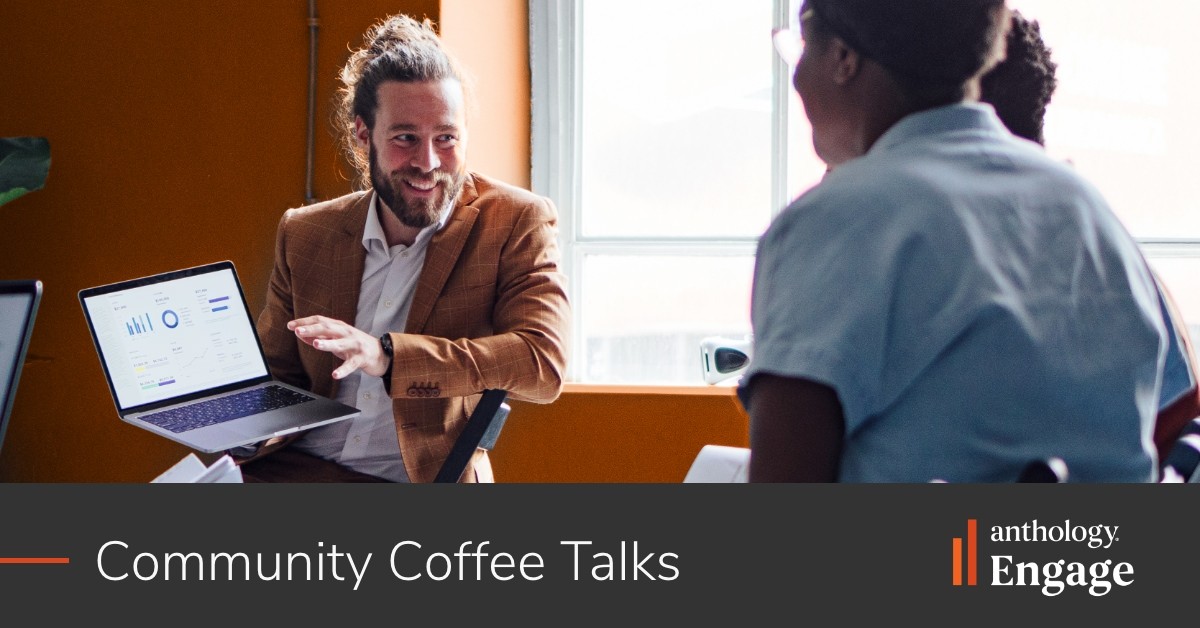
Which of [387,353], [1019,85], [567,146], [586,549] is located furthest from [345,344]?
[567,146]

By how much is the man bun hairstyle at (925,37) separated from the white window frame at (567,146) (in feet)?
8.99

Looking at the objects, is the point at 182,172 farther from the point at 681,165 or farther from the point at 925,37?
the point at 925,37

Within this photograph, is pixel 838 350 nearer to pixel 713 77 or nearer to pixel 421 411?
pixel 421 411

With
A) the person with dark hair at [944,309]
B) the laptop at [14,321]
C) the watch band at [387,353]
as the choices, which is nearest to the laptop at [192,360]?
the watch band at [387,353]

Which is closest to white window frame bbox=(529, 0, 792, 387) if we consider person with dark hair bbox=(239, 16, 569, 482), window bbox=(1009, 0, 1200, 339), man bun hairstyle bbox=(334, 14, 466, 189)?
window bbox=(1009, 0, 1200, 339)

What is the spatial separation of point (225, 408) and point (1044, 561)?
5.33 ft

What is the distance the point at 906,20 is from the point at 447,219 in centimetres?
155

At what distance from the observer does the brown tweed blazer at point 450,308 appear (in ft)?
6.73

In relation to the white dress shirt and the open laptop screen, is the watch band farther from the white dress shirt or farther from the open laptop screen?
the open laptop screen

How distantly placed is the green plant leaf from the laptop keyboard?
1425mm

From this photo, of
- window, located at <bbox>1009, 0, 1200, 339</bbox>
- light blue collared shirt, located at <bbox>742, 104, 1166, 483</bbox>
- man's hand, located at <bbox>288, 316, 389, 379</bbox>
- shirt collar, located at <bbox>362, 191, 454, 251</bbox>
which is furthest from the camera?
window, located at <bbox>1009, 0, 1200, 339</bbox>

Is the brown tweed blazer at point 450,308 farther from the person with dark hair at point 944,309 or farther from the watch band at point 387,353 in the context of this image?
the person with dark hair at point 944,309

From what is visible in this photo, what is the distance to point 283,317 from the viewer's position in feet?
7.84

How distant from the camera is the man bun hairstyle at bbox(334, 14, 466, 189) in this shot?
232cm
